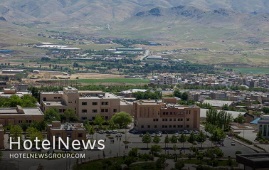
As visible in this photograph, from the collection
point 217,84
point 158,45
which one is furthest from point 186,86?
point 158,45

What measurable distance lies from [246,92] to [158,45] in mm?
41438

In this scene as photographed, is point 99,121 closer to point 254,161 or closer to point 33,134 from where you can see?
point 33,134

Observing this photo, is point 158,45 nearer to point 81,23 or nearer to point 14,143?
point 81,23

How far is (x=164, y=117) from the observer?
24.1 metres

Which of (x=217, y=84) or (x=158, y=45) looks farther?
(x=158, y=45)

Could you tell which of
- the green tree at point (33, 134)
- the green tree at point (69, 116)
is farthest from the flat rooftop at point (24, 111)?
the green tree at point (33, 134)

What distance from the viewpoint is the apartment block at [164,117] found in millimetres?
23953

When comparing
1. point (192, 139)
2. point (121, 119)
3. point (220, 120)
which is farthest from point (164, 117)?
point (192, 139)

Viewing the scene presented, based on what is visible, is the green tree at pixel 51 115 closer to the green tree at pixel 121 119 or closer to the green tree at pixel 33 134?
the green tree at pixel 121 119

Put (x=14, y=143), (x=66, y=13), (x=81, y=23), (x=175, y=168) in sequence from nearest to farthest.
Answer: (x=175, y=168) → (x=14, y=143) → (x=81, y=23) → (x=66, y=13)

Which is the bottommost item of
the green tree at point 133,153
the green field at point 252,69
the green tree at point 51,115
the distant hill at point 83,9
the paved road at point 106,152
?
the paved road at point 106,152

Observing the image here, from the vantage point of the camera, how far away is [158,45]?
78.2 m

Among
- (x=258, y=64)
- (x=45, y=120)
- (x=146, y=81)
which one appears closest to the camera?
(x=45, y=120)

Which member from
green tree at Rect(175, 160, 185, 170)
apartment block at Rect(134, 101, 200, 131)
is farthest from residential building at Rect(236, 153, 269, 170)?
apartment block at Rect(134, 101, 200, 131)
